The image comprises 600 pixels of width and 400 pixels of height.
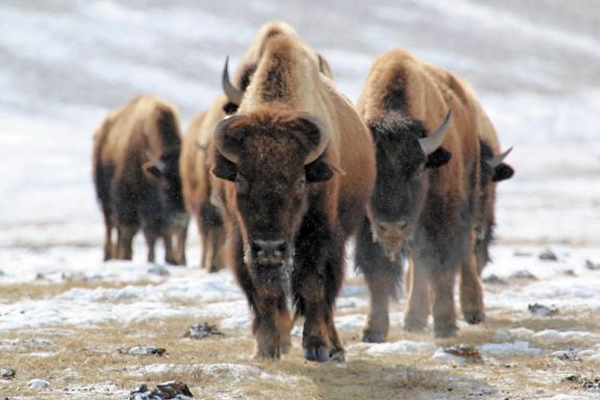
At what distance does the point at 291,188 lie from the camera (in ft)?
26.0

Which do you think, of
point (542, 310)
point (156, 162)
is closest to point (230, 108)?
point (542, 310)

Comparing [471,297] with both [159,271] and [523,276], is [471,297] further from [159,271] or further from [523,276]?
[159,271]

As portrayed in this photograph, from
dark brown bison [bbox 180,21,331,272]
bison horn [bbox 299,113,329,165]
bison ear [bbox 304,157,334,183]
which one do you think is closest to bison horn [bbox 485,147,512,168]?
dark brown bison [bbox 180,21,331,272]

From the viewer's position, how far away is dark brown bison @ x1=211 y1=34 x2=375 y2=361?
7824 mm

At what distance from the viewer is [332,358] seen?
8.61m

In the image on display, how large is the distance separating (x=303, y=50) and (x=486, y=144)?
15.4 ft

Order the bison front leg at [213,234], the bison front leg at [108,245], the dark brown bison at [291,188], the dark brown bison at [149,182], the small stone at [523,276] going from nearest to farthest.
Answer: the dark brown bison at [291,188] → the small stone at [523,276] → the bison front leg at [213,234] → the dark brown bison at [149,182] → the bison front leg at [108,245]

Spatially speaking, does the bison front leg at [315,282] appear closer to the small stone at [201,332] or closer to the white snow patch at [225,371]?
the white snow patch at [225,371]

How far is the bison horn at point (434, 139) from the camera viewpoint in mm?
9750

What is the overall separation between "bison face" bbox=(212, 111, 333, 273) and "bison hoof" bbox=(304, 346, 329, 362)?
1000 mm

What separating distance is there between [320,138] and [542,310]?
457 centimetres

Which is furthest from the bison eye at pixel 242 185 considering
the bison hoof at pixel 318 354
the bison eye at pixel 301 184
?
the bison hoof at pixel 318 354

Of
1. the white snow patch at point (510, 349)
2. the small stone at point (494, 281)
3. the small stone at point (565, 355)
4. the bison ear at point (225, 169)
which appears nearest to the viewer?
the bison ear at point (225, 169)

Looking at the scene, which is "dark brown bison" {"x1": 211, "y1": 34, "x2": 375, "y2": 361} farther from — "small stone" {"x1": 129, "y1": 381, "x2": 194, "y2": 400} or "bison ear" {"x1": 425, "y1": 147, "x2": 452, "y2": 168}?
"small stone" {"x1": 129, "y1": 381, "x2": 194, "y2": 400}
